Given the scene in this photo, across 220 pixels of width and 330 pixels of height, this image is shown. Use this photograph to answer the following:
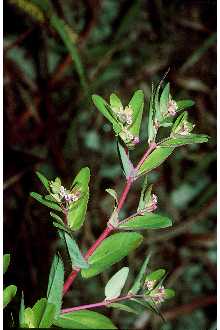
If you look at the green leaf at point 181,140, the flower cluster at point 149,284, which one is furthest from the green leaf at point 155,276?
the green leaf at point 181,140

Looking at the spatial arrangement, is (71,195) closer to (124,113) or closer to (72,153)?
(124,113)

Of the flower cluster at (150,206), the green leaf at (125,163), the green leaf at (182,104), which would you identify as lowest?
the flower cluster at (150,206)

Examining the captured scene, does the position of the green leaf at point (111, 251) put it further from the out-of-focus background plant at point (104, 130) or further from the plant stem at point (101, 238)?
Result: the out-of-focus background plant at point (104, 130)

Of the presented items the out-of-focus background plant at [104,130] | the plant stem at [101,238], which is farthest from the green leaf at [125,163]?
the out-of-focus background plant at [104,130]

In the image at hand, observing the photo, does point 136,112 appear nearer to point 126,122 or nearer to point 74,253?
point 126,122

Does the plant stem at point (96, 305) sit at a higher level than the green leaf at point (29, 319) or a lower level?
lower

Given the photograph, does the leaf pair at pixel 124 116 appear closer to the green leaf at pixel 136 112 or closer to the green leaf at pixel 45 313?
the green leaf at pixel 136 112

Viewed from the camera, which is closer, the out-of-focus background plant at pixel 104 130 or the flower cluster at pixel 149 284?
the flower cluster at pixel 149 284

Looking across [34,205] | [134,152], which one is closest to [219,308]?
[134,152]
